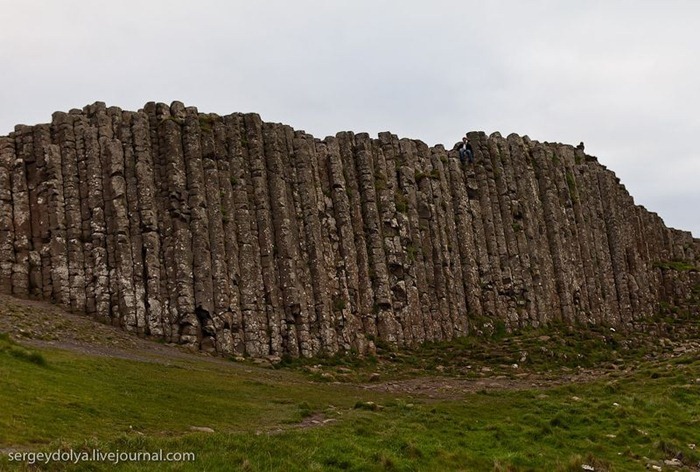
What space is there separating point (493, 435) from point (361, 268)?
21.2 meters

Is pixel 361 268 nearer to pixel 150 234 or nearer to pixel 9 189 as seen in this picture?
pixel 150 234

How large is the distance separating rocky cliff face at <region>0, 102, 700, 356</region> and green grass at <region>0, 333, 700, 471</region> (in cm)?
642

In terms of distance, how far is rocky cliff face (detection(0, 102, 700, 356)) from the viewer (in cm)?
3872

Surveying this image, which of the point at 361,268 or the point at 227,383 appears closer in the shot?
the point at 227,383

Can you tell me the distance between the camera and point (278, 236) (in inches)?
1668

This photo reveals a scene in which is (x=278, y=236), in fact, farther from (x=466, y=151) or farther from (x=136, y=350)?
(x=466, y=151)

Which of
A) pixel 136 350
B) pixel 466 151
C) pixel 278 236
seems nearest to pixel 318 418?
pixel 136 350

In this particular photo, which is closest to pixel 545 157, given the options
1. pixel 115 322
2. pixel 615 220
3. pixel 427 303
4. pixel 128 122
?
pixel 615 220

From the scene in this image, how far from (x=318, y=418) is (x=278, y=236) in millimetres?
18204

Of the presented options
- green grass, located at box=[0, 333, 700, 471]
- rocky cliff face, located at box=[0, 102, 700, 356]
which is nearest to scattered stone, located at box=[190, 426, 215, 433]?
green grass, located at box=[0, 333, 700, 471]

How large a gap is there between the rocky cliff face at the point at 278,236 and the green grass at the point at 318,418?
6.42m

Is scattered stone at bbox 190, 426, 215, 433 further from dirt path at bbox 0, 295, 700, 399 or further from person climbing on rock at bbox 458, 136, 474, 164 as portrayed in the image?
person climbing on rock at bbox 458, 136, 474, 164

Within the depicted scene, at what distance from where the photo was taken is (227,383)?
30344 mm

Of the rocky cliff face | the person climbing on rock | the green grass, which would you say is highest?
the person climbing on rock
